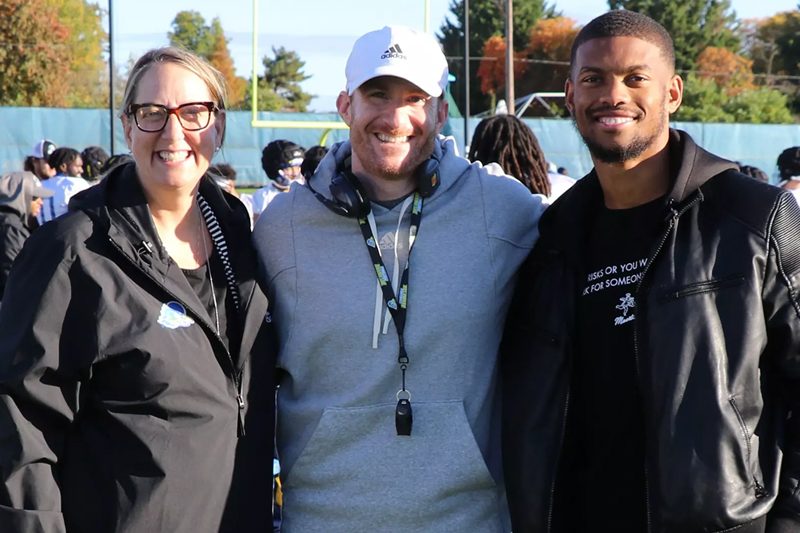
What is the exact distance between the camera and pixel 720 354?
2.71 m

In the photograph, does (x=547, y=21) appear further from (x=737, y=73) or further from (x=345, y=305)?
(x=345, y=305)

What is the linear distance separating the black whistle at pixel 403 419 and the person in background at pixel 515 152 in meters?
3.27

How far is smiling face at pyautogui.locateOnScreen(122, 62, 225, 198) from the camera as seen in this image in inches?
118

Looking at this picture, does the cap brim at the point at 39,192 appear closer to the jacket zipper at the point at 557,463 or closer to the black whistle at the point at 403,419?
the black whistle at the point at 403,419

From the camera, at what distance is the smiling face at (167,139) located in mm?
2988

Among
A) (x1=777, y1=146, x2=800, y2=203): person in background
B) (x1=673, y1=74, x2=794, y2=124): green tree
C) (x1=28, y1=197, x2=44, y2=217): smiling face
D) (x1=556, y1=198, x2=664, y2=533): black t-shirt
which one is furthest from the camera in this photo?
(x1=673, y1=74, x2=794, y2=124): green tree

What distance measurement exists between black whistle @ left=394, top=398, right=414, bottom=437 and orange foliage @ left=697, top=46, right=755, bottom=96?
61421mm

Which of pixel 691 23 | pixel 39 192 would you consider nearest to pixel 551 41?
pixel 691 23

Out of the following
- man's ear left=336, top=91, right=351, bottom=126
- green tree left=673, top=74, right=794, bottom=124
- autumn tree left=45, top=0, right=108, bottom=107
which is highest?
autumn tree left=45, top=0, right=108, bottom=107

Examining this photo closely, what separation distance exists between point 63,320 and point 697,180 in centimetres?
181

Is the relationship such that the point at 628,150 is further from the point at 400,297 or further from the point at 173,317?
the point at 173,317

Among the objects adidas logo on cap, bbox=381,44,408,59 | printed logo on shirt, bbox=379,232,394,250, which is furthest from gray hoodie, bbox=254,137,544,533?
adidas logo on cap, bbox=381,44,408,59

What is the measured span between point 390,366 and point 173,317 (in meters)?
0.68

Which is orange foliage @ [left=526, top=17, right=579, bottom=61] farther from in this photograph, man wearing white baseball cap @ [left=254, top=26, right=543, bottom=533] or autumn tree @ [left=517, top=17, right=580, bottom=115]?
man wearing white baseball cap @ [left=254, top=26, right=543, bottom=533]
